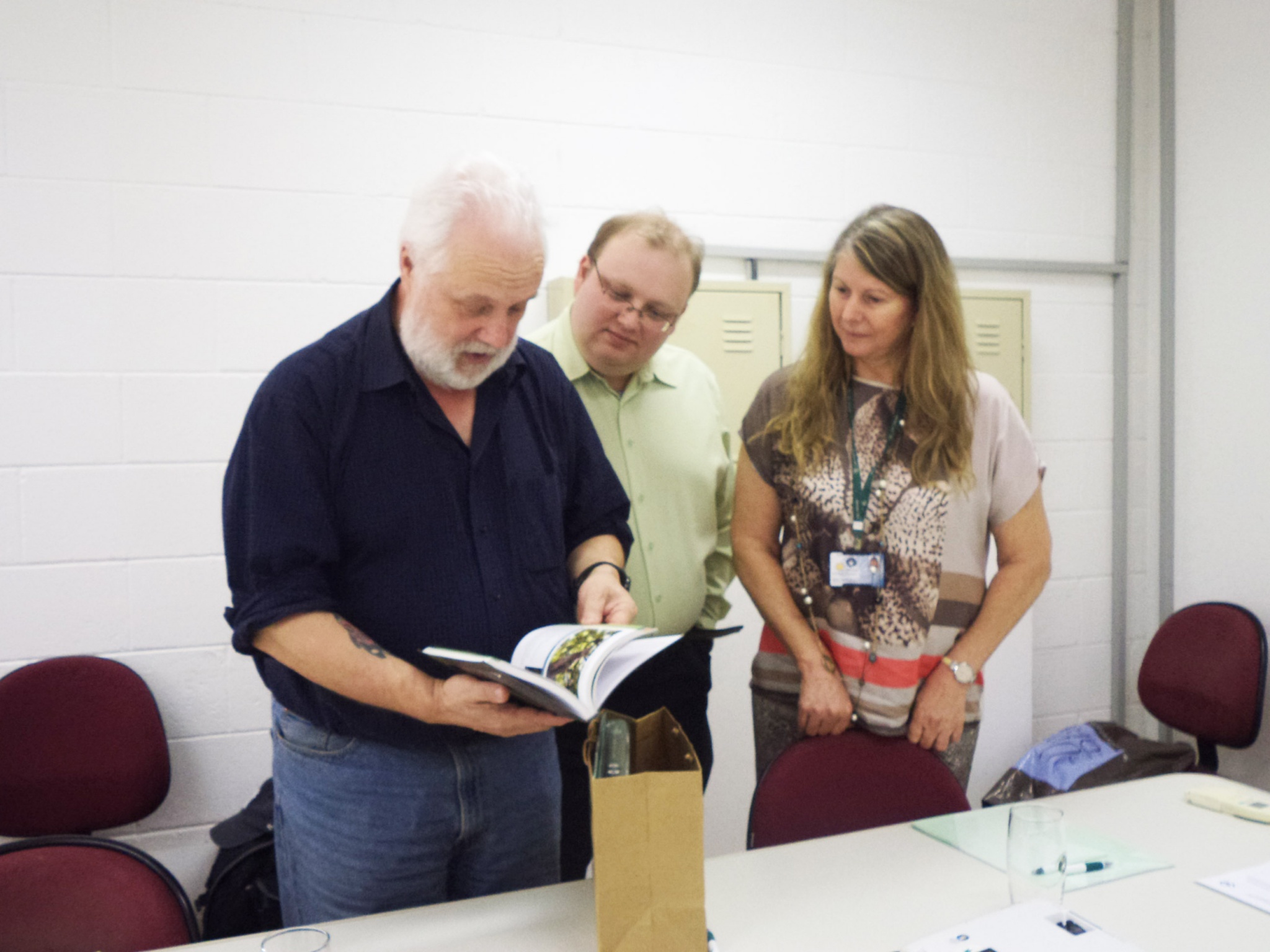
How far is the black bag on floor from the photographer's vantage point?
2.17 metres

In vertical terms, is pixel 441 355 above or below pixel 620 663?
above

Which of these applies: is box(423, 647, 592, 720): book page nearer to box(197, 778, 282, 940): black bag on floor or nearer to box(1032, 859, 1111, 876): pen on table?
box(1032, 859, 1111, 876): pen on table

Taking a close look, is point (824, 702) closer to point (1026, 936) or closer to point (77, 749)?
point (1026, 936)

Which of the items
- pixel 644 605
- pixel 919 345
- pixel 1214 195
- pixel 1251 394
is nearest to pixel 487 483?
pixel 644 605

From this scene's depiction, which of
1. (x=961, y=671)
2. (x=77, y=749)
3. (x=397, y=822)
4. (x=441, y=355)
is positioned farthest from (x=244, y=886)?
(x=961, y=671)

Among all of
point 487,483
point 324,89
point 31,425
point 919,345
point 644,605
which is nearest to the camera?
point 487,483

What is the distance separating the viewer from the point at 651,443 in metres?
1.89

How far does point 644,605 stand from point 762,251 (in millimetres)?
A: 1488

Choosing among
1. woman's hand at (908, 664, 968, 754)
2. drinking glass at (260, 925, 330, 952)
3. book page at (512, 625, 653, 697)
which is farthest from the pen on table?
drinking glass at (260, 925, 330, 952)

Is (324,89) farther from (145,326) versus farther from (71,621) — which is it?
(71,621)

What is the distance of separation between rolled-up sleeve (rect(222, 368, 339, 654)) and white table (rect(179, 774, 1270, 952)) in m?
0.40

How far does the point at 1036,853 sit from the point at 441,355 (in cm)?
99

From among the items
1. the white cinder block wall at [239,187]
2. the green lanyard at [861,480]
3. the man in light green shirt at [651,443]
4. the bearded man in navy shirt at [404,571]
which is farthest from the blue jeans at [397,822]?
the white cinder block wall at [239,187]

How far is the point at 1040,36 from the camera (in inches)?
128
